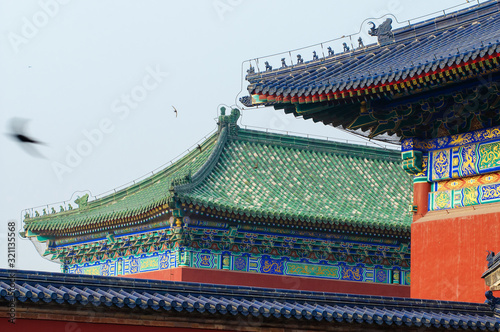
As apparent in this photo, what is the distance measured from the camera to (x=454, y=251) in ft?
48.8

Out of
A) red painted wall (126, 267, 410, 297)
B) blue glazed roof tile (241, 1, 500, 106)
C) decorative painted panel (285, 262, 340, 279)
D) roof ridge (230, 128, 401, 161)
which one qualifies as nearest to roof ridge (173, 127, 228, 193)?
roof ridge (230, 128, 401, 161)

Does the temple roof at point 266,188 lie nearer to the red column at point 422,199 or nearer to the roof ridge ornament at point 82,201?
the roof ridge ornament at point 82,201

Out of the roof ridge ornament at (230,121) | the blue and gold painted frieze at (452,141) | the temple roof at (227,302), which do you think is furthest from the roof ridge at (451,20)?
the roof ridge ornament at (230,121)

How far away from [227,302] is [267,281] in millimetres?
11901

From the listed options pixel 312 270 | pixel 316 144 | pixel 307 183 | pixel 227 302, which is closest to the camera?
pixel 227 302

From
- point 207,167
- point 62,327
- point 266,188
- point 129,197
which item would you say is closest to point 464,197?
point 62,327

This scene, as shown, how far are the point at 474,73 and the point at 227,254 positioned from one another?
1017cm

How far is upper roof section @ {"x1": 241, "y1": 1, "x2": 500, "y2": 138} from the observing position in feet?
45.9

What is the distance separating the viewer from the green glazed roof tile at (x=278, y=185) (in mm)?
22844

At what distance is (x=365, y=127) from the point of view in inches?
639

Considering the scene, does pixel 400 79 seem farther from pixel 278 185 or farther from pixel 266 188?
pixel 278 185

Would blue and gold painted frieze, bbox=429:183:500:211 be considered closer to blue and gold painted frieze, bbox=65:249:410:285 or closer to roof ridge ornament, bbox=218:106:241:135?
blue and gold painted frieze, bbox=65:249:410:285

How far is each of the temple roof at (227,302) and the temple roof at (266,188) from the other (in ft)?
32.0

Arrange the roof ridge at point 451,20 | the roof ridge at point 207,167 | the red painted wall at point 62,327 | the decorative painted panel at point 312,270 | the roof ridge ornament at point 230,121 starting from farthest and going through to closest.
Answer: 1. the roof ridge ornament at point 230,121
2. the decorative painted panel at point 312,270
3. the roof ridge at point 207,167
4. the roof ridge at point 451,20
5. the red painted wall at point 62,327
